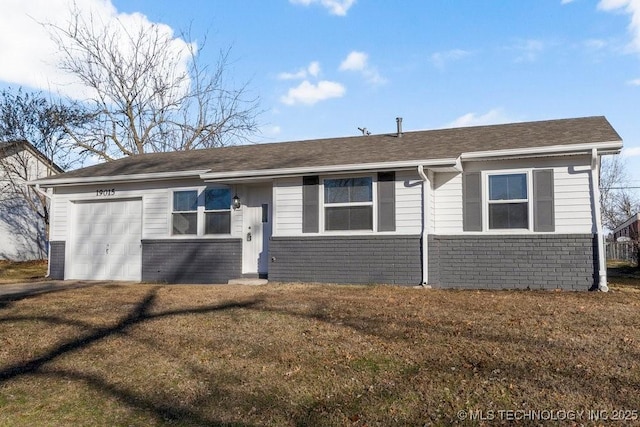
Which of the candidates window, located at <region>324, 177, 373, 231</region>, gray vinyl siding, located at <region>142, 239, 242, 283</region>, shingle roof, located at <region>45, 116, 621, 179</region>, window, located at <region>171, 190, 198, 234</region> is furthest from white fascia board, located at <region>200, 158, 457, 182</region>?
gray vinyl siding, located at <region>142, 239, 242, 283</region>

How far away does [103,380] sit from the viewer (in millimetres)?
4840

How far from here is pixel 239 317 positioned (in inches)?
284

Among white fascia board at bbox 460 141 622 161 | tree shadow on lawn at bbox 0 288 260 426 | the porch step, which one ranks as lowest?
tree shadow on lawn at bbox 0 288 260 426

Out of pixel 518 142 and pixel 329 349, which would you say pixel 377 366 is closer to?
pixel 329 349

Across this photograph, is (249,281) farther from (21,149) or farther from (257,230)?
(21,149)

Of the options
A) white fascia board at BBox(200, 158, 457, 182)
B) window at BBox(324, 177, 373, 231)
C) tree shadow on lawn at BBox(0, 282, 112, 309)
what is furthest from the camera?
window at BBox(324, 177, 373, 231)

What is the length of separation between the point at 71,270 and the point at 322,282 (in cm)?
751

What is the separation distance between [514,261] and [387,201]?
2.84 metres

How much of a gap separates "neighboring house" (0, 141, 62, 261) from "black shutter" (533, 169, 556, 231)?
21.5 metres

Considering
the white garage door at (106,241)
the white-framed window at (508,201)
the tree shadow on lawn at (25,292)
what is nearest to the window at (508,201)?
the white-framed window at (508,201)

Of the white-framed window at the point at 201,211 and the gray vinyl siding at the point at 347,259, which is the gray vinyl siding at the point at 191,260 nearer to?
the white-framed window at the point at 201,211

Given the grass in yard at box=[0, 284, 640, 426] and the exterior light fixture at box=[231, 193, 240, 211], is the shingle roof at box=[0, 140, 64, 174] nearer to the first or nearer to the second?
the exterior light fixture at box=[231, 193, 240, 211]

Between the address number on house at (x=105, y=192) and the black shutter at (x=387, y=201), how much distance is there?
Result: 7444 millimetres

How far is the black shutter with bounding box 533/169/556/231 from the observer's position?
33.6 ft
